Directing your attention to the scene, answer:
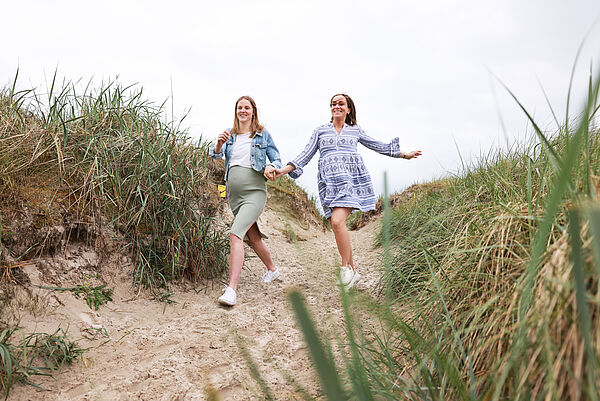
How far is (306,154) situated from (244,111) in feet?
2.75

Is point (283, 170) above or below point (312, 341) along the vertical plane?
above

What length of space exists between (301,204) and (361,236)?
1.43 metres

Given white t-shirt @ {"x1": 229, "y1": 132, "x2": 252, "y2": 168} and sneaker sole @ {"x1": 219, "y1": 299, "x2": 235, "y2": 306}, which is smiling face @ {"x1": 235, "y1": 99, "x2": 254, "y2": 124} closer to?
white t-shirt @ {"x1": 229, "y1": 132, "x2": 252, "y2": 168}

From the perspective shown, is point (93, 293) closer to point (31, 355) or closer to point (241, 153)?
point (31, 355)

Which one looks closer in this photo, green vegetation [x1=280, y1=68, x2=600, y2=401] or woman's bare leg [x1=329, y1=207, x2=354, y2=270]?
green vegetation [x1=280, y1=68, x2=600, y2=401]

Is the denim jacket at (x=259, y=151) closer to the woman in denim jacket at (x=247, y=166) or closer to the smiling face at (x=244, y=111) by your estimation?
the woman in denim jacket at (x=247, y=166)

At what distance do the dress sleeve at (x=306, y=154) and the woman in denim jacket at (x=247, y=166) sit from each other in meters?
0.20

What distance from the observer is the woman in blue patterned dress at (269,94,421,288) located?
12.8 ft

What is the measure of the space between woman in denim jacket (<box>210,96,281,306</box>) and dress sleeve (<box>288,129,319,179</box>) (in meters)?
0.20

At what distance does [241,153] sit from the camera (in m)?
4.21

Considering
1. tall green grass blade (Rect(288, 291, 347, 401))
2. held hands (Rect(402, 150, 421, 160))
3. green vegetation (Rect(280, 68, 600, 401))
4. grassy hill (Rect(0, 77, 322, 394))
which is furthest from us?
held hands (Rect(402, 150, 421, 160))

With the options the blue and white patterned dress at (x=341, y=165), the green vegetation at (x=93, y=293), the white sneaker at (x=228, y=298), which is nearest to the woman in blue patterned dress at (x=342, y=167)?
the blue and white patterned dress at (x=341, y=165)

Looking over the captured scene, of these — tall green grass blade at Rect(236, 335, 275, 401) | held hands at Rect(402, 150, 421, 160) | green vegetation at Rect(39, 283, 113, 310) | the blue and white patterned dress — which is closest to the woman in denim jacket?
the blue and white patterned dress

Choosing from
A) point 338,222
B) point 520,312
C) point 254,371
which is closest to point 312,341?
point 254,371
